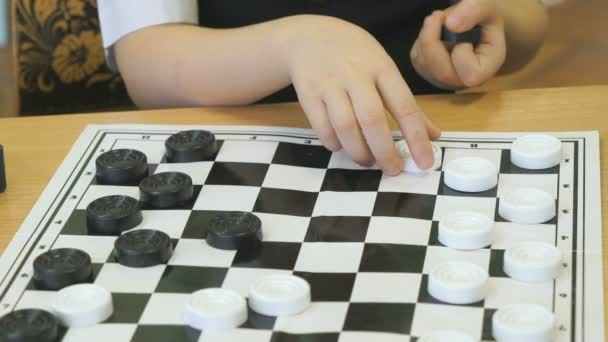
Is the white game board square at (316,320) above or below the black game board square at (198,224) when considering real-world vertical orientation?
below

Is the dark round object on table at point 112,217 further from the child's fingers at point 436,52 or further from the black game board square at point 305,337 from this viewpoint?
the child's fingers at point 436,52

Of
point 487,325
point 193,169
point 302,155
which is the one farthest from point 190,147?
point 487,325

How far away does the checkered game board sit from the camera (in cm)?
77

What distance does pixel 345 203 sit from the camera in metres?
0.98

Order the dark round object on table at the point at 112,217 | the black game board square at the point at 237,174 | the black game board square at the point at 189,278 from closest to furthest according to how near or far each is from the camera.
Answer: the black game board square at the point at 189,278
the dark round object on table at the point at 112,217
the black game board square at the point at 237,174

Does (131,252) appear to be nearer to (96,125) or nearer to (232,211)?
(232,211)

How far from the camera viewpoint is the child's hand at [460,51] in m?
1.25

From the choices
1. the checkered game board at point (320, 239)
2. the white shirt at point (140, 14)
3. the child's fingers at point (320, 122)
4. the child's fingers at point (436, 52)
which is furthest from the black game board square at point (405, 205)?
the white shirt at point (140, 14)

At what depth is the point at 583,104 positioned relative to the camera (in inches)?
46.7

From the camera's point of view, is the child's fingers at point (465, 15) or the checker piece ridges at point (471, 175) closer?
the checker piece ridges at point (471, 175)

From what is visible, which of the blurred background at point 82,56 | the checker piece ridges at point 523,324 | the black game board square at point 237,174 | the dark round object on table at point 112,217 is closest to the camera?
the checker piece ridges at point 523,324

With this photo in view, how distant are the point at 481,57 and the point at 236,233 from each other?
55 centimetres

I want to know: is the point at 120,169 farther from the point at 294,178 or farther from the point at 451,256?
the point at 451,256

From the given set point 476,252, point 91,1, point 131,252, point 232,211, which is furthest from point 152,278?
point 91,1
